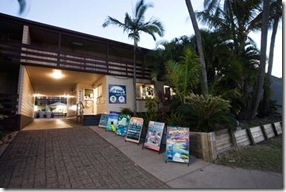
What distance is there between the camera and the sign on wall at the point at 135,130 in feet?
18.7

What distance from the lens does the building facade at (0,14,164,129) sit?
8195 millimetres

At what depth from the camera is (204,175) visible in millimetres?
3385

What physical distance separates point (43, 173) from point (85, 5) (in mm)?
9586

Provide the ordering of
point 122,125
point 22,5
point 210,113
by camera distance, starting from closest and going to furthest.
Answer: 1. point 210,113
2. point 122,125
3. point 22,5

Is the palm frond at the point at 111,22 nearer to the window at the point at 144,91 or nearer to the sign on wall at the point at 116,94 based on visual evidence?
the sign on wall at the point at 116,94

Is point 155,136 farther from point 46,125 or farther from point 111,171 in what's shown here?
point 46,125

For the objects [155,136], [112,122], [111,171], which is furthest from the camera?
[112,122]

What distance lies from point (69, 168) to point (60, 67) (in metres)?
7.05

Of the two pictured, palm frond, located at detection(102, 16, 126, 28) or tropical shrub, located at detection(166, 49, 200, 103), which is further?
palm frond, located at detection(102, 16, 126, 28)

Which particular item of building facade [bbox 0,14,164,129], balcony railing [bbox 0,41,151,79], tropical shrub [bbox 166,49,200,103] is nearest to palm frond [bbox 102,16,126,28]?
building facade [bbox 0,14,164,129]

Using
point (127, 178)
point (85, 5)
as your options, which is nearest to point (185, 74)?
point (127, 178)

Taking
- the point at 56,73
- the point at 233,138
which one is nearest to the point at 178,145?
the point at 233,138

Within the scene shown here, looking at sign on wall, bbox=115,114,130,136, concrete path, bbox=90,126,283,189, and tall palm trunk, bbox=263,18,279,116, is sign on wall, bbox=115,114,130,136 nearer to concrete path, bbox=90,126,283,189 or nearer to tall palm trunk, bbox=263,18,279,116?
concrete path, bbox=90,126,283,189

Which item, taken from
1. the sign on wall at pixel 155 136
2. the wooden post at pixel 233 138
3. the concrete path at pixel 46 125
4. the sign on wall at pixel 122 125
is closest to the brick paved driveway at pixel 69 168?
the sign on wall at pixel 155 136
